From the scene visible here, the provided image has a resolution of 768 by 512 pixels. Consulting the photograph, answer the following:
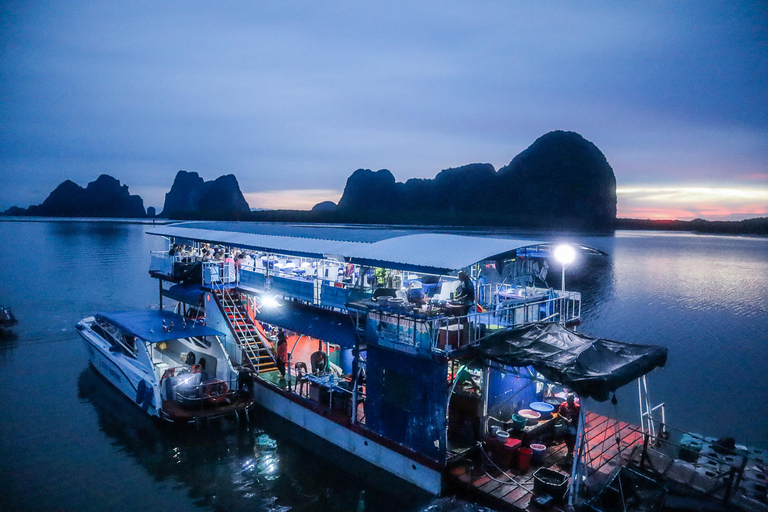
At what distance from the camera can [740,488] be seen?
10516 mm

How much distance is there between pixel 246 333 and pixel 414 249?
8952 millimetres

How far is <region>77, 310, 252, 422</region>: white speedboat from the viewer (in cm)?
1661

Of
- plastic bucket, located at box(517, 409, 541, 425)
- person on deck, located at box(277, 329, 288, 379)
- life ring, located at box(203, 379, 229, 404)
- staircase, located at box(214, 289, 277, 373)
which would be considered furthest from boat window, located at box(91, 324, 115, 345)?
plastic bucket, located at box(517, 409, 541, 425)

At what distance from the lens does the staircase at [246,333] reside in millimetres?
18641

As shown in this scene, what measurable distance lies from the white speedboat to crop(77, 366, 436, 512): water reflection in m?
0.95

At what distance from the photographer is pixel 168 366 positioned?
18.8 metres

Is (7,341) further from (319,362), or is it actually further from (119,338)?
(319,362)

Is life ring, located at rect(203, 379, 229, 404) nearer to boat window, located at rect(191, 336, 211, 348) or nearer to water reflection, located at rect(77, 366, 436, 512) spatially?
water reflection, located at rect(77, 366, 436, 512)

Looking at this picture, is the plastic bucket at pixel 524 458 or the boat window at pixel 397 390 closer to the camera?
the plastic bucket at pixel 524 458

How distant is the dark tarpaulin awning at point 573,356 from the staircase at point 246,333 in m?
10.1

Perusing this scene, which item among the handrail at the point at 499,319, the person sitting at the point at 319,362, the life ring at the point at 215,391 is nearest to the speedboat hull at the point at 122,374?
the life ring at the point at 215,391

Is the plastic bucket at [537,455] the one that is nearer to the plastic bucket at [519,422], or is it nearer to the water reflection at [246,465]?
the plastic bucket at [519,422]

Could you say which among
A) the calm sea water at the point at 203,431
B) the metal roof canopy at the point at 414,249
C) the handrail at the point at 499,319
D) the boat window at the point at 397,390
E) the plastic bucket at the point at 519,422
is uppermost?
the metal roof canopy at the point at 414,249

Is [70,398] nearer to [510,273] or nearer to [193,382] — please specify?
[193,382]
